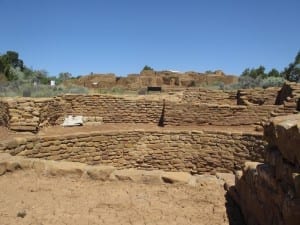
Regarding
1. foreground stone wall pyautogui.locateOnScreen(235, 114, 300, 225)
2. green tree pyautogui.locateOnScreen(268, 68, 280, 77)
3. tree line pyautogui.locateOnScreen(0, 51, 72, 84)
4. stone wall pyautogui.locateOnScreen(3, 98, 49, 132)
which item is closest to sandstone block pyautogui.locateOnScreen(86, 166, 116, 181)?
foreground stone wall pyautogui.locateOnScreen(235, 114, 300, 225)

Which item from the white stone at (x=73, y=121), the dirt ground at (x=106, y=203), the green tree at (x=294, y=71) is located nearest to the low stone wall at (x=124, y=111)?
the white stone at (x=73, y=121)

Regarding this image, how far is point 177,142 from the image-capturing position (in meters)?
10.5

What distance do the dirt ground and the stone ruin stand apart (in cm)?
22

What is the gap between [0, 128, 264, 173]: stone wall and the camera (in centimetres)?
952

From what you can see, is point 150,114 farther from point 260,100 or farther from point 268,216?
point 268,216

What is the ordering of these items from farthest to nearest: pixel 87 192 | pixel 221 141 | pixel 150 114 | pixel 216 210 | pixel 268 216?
pixel 150 114, pixel 221 141, pixel 87 192, pixel 216 210, pixel 268 216

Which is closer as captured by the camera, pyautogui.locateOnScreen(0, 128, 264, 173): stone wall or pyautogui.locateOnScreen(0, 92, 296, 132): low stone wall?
pyautogui.locateOnScreen(0, 128, 264, 173): stone wall

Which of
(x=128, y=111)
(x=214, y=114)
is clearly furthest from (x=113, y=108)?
(x=214, y=114)

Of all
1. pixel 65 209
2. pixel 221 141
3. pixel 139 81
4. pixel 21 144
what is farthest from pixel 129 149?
pixel 139 81

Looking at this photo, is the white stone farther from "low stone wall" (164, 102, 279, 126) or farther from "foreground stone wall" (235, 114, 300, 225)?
"foreground stone wall" (235, 114, 300, 225)

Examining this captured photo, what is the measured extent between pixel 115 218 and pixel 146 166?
5.94m

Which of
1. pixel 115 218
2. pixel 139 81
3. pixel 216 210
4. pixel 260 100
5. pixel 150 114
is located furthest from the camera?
pixel 139 81

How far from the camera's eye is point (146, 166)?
10.5m

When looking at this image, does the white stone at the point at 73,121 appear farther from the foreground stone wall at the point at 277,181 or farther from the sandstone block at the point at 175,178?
the foreground stone wall at the point at 277,181
